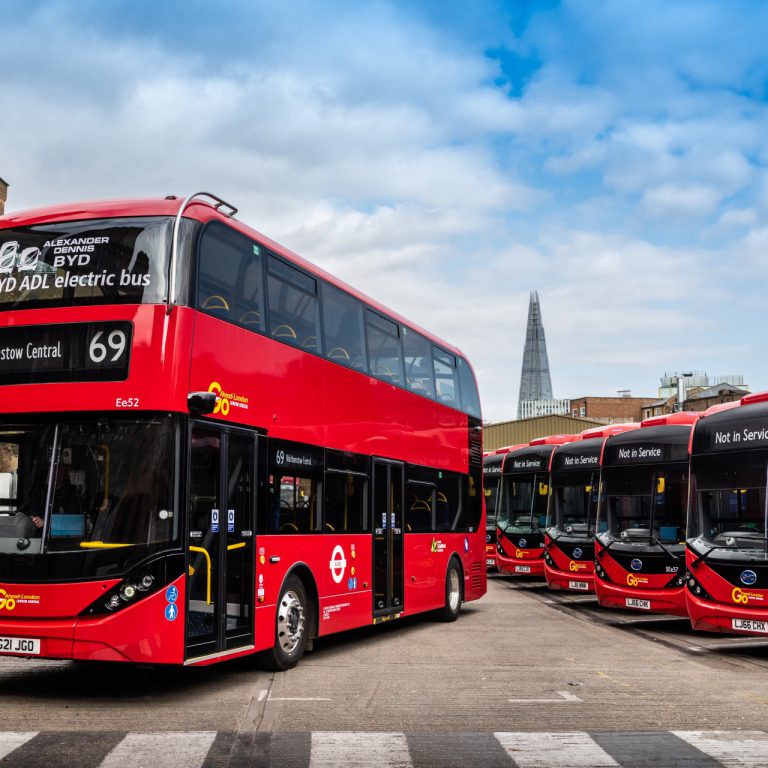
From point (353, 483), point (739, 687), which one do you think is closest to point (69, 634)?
point (353, 483)

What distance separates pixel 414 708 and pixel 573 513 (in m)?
13.1

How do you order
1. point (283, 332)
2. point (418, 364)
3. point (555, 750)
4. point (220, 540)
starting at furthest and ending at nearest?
point (418, 364) < point (283, 332) < point (220, 540) < point (555, 750)

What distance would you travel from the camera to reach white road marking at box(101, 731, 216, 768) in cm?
656

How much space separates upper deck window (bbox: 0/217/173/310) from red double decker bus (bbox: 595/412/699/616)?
32.3 feet

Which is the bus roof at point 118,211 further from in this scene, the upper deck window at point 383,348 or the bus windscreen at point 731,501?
the bus windscreen at point 731,501

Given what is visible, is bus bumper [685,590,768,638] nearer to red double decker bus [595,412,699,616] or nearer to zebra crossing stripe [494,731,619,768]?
red double decker bus [595,412,699,616]

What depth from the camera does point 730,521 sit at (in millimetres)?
13414

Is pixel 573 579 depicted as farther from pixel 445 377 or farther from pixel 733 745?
pixel 733 745

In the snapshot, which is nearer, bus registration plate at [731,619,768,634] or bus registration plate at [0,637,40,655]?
bus registration plate at [0,637,40,655]

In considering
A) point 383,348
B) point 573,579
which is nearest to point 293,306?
point 383,348

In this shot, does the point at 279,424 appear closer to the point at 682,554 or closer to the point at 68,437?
the point at 68,437

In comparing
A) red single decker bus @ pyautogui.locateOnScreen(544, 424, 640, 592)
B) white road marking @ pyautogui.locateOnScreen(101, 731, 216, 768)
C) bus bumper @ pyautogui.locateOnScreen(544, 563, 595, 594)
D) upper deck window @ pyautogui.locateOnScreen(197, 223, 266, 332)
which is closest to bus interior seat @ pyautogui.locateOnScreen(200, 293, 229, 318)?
upper deck window @ pyautogui.locateOnScreen(197, 223, 266, 332)

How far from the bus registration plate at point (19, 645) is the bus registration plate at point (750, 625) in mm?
8097

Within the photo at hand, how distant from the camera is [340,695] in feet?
30.9
